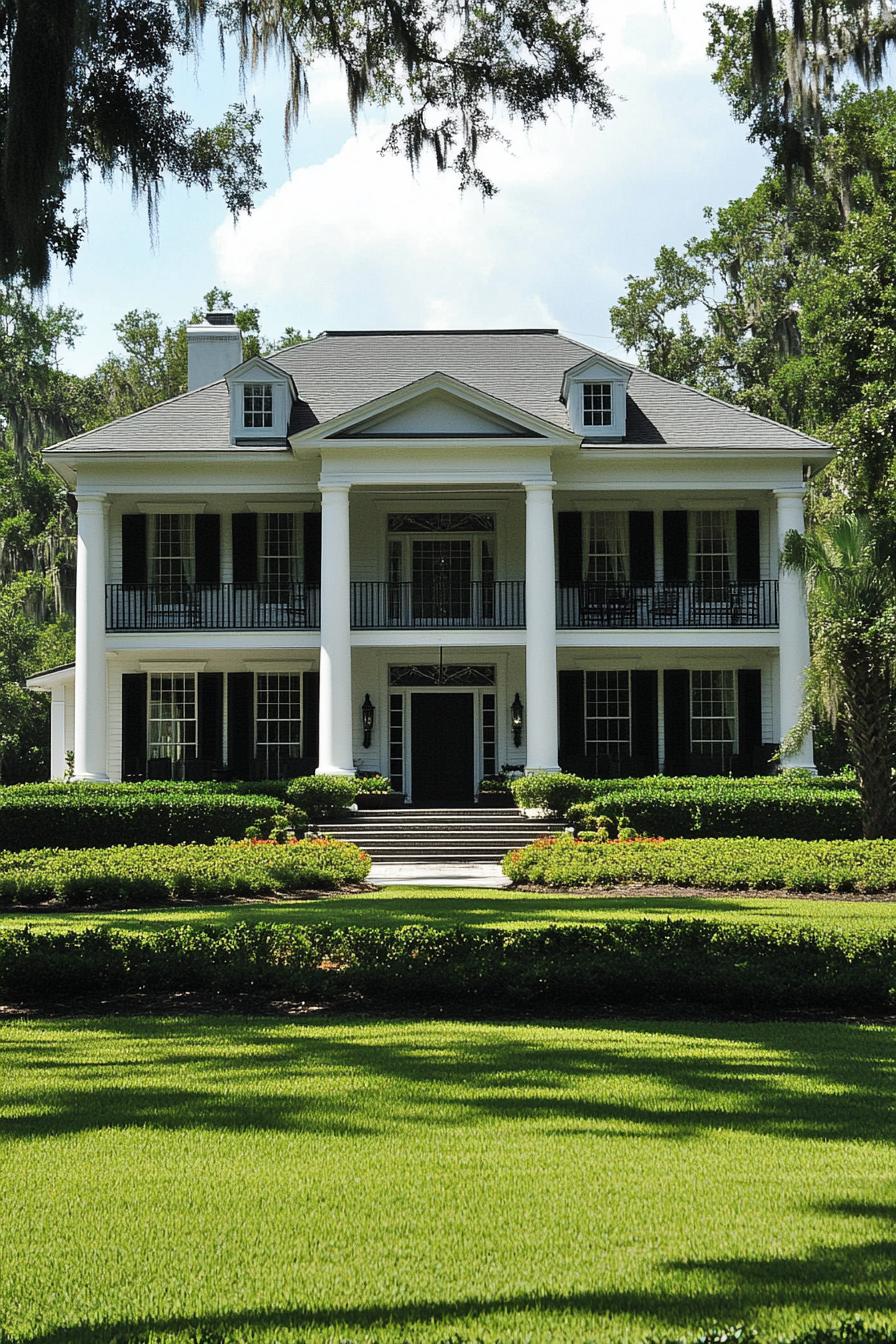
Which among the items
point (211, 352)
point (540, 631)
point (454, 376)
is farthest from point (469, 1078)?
point (211, 352)

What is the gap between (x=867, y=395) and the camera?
2462cm

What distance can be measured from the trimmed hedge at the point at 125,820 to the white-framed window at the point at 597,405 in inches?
423

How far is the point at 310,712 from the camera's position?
2703 centimetres

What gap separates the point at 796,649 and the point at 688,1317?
2286 cm

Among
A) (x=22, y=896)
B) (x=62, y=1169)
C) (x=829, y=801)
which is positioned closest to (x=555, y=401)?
(x=829, y=801)

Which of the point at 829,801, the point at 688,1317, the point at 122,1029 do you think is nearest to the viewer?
the point at 688,1317

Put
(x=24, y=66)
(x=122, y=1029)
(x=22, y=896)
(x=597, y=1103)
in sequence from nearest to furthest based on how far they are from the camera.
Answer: (x=597, y=1103)
(x=122, y=1029)
(x=24, y=66)
(x=22, y=896)

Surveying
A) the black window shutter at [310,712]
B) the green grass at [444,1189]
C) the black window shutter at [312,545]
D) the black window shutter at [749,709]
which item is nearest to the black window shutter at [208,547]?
the black window shutter at [312,545]

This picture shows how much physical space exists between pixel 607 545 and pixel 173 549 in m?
8.61

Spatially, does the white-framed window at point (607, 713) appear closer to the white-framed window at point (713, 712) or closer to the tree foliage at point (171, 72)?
the white-framed window at point (713, 712)

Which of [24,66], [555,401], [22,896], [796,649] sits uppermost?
[555,401]

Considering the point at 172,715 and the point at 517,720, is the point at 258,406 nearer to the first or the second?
the point at 172,715

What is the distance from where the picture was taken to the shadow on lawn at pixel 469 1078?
534cm

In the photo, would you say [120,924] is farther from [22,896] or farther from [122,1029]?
[122,1029]
